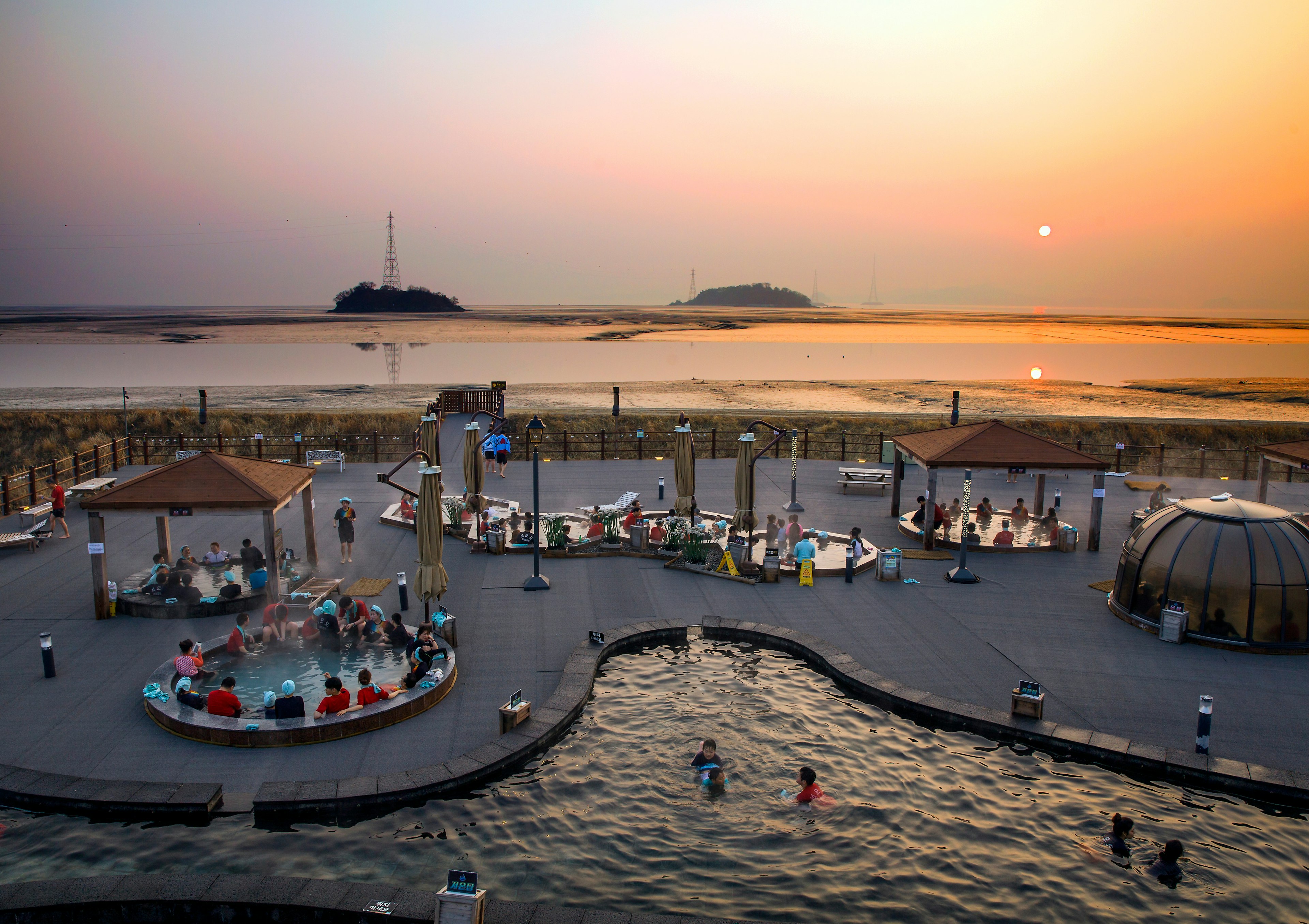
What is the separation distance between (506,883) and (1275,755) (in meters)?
9.59

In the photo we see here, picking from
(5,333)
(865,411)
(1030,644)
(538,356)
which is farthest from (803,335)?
(1030,644)

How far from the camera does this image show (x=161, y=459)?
115 feet

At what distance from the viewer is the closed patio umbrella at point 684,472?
63.3 ft

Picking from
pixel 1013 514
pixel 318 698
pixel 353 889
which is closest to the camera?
pixel 353 889

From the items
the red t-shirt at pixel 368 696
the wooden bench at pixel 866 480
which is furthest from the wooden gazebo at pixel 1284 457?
the red t-shirt at pixel 368 696

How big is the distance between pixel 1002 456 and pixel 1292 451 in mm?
7255

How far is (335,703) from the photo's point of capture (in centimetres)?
1080

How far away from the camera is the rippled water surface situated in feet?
26.7

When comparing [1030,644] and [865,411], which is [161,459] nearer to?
[1030,644]

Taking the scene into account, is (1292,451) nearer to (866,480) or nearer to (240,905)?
(866,480)

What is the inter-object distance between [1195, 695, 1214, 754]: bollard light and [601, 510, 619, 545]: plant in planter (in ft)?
38.9

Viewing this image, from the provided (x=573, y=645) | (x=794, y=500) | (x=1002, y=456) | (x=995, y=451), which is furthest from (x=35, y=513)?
(x=1002, y=456)

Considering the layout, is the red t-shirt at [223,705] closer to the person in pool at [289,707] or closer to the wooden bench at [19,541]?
the person in pool at [289,707]

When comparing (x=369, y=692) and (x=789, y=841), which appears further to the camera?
(x=369, y=692)
